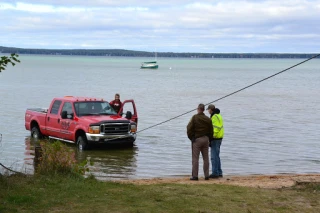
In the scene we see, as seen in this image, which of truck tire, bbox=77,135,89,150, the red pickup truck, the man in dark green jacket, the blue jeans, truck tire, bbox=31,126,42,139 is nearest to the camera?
the man in dark green jacket

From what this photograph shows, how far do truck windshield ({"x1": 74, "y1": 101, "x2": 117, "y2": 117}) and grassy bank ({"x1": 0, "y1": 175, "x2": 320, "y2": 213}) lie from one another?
7.99m

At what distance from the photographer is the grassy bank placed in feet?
29.3

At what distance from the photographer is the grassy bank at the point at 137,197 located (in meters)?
8.93

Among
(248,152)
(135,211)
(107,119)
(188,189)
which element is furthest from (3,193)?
(248,152)

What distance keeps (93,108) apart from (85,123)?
116cm

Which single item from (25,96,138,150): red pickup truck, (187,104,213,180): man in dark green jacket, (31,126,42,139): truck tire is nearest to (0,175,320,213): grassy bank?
(187,104,213,180): man in dark green jacket

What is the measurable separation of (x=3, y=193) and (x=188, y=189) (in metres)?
3.12

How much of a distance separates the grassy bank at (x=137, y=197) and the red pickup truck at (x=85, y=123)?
6.98m

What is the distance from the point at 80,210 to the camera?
A: 8.66m

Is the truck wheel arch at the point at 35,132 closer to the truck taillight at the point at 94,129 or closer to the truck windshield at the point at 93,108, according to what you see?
the truck windshield at the point at 93,108

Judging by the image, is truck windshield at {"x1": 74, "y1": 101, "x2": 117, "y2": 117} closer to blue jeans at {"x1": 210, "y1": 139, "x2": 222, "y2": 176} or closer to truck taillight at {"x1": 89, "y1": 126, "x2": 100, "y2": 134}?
truck taillight at {"x1": 89, "y1": 126, "x2": 100, "y2": 134}

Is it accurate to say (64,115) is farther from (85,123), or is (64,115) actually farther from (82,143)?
(82,143)

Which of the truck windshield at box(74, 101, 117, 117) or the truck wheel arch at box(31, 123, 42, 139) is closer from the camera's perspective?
the truck windshield at box(74, 101, 117, 117)

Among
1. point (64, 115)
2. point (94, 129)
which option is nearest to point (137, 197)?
point (94, 129)
